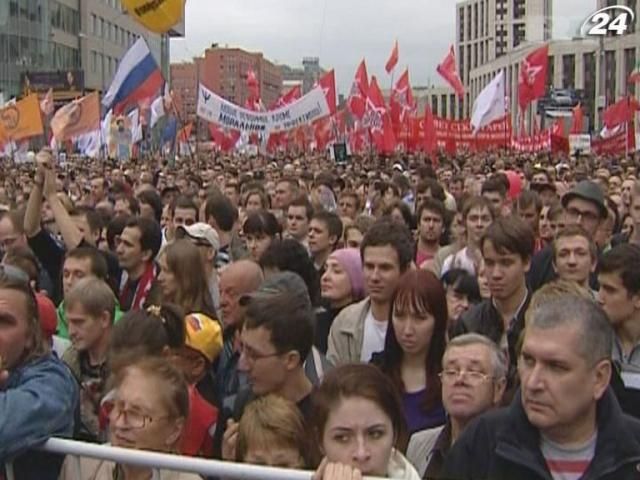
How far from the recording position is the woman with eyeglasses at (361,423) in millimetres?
3373

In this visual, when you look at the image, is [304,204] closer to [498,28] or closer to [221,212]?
[221,212]

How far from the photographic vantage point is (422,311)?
16.1ft

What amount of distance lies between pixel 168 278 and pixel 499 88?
850 inches

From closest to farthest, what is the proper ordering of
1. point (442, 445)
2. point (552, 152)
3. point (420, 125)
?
point (442, 445), point (420, 125), point (552, 152)

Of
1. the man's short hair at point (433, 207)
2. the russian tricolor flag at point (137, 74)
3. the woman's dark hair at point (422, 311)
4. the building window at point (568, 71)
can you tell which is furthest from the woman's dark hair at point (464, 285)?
the building window at point (568, 71)

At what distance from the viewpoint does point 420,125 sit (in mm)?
31641

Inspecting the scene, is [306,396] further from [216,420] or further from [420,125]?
[420,125]

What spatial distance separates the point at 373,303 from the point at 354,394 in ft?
7.41

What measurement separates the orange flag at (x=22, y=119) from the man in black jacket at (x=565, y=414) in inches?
799

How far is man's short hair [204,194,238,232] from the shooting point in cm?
890

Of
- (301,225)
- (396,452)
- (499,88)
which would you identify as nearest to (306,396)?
(396,452)

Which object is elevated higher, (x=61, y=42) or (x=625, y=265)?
(x=61, y=42)

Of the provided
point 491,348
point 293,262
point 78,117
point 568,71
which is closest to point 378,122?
point 78,117

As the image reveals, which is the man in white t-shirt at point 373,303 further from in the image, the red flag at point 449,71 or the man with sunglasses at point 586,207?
the red flag at point 449,71
